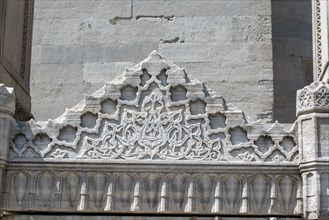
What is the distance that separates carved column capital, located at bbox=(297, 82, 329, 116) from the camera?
7141mm

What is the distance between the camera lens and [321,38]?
8.91 meters

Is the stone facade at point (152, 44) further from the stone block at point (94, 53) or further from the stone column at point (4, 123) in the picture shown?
the stone column at point (4, 123)

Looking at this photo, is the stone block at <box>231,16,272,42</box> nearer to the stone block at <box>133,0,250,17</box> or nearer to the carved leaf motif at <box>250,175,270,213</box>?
the stone block at <box>133,0,250,17</box>

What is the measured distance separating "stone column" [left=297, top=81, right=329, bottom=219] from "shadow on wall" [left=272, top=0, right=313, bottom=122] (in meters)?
5.84

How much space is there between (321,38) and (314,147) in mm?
2183

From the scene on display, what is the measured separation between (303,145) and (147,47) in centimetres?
590

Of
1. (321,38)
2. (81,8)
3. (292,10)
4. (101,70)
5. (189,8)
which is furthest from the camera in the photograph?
(292,10)

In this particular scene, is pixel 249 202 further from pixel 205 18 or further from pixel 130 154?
pixel 205 18

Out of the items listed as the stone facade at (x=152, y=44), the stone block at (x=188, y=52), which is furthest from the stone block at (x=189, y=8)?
the stone block at (x=188, y=52)

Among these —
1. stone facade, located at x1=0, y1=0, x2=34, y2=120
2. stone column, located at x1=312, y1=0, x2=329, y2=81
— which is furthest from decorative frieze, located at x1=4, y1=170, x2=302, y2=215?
stone facade, located at x1=0, y1=0, x2=34, y2=120

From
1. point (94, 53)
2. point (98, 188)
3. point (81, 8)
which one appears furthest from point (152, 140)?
point (81, 8)

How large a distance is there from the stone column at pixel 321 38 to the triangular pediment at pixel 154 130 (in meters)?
1.41

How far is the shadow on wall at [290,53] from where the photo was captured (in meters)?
13.3

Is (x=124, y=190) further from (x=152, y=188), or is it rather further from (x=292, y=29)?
(x=292, y=29)
